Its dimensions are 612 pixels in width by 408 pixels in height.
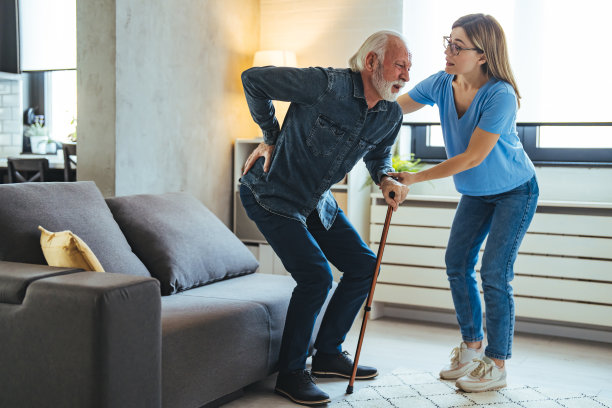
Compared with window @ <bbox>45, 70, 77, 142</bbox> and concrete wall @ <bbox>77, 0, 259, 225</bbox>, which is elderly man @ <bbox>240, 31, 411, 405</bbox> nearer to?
concrete wall @ <bbox>77, 0, 259, 225</bbox>

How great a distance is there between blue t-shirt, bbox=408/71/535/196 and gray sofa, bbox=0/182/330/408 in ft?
2.91

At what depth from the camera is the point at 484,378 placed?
2592 mm

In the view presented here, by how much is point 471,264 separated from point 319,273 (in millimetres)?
727

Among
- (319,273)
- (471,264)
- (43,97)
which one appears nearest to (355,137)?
(319,273)

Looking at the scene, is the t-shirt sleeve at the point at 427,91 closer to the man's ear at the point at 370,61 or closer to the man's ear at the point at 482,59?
the man's ear at the point at 482,59

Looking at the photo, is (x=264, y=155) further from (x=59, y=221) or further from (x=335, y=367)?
(x=335, y=367)

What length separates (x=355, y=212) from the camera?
13.0ft

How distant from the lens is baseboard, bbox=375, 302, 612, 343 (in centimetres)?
352

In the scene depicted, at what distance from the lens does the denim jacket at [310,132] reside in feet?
7.50

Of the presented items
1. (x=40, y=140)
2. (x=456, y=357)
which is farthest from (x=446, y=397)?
(x=40, y=140)

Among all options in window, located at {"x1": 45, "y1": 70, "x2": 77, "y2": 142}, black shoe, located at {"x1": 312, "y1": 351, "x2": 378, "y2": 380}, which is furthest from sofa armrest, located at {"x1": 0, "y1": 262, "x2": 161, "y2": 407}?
window, located at {"x1": 45, "y1": 70, "x2": 77, "y2": 142}

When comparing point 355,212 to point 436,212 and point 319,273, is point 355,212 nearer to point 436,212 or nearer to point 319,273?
point 436,212

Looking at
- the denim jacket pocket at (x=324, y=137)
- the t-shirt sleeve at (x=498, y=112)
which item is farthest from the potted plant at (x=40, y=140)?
the t-shirt sleeve at (x=498, y=112)

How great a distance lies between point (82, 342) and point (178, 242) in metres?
1.11
